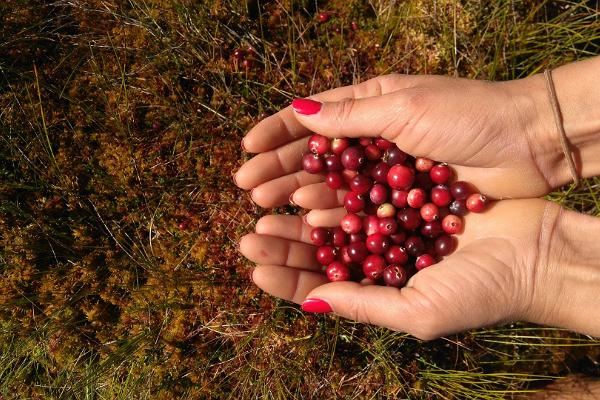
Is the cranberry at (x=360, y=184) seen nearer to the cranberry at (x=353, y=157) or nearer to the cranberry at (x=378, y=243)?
the cranberry at (x=353, y=157)

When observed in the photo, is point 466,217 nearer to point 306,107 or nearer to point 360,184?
point 360,184

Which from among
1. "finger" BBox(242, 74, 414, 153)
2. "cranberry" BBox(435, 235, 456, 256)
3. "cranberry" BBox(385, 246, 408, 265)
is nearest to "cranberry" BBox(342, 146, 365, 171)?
"finger" BBox(242, 74, 414, 153)

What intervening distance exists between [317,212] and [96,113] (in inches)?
116

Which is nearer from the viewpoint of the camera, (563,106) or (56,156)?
(563,106)

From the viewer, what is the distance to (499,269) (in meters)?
5.67

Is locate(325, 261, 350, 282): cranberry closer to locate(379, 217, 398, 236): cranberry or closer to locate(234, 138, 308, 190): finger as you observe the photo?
locate(379, 217, 398, 236): cranberry

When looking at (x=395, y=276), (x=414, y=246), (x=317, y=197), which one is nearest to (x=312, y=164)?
(x=317, y=197)

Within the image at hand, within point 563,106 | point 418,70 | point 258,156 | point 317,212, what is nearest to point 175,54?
point 258,156

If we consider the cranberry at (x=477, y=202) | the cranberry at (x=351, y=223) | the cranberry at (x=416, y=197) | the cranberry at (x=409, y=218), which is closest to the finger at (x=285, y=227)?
the cranberry at (x=351, y=223)

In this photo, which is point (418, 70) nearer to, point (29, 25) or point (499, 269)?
point (499, 269)

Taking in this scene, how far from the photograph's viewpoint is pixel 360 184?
259 inches

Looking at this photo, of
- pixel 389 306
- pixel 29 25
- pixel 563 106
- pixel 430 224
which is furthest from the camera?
pixel 29 25

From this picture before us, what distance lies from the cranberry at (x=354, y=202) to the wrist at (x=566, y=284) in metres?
1.98

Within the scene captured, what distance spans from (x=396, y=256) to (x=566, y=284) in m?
1.76
